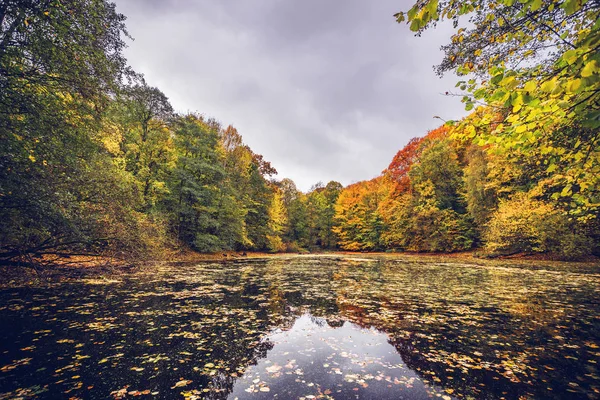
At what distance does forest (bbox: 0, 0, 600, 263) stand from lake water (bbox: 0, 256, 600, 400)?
329 cm

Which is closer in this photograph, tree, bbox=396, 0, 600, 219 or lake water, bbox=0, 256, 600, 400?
tree, bbox=396, 0, 600, 219

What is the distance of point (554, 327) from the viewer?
724 cm

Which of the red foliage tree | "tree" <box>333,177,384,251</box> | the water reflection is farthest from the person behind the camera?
"tree" <box>333,177,384,251</box>

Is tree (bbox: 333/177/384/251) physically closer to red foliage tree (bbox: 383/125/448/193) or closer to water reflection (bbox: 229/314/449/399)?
red foliage tree (bbox: 383/125/448/193)

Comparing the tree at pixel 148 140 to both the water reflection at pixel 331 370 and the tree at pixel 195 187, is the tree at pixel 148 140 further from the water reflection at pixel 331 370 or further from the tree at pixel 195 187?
the water reflection at pixel 331 370

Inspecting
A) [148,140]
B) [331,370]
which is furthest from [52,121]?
[148,140]

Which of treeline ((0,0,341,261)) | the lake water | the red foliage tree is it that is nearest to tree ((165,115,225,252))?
treeline ((0,0,341,261))

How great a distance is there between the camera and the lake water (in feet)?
14.5

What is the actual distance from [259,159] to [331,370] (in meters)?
45.0

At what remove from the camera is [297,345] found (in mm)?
6414

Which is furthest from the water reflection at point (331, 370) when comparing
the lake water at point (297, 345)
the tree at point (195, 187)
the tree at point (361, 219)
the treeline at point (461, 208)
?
the tree at point (361, 219)

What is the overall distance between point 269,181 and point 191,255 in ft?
79.7

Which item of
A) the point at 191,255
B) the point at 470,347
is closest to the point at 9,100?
the point at 470,347

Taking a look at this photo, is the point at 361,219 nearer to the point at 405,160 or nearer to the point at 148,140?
the point at 405,160
